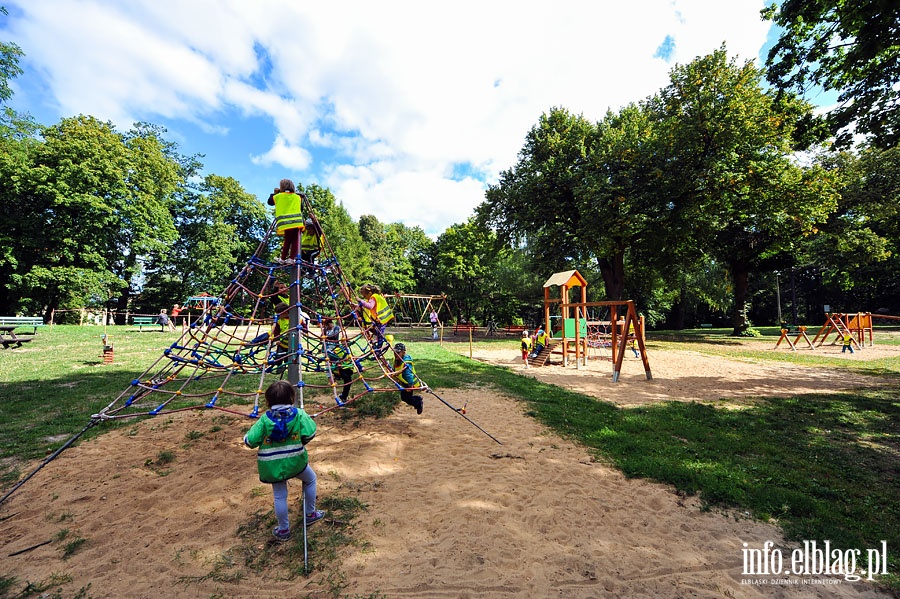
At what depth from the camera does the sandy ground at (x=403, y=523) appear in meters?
2.88

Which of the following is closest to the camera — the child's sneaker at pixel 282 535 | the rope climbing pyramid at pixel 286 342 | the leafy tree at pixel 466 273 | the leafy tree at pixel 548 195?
the child's sneaker at pixel 282 535

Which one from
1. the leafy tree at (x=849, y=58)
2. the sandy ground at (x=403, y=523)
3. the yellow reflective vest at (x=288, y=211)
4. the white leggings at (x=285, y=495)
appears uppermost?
the leafy tree at (x=849, y=58)

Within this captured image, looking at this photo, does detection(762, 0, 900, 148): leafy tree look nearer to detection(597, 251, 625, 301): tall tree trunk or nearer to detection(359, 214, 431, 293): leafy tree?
detection(597, 251, 625, 301): tall tree trunk

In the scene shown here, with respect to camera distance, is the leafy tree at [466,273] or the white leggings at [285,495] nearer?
the white leggings at [285,495]

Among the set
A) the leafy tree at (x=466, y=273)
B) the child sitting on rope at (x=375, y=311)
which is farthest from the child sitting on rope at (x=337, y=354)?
the leafy tree at (x=466, y=273)

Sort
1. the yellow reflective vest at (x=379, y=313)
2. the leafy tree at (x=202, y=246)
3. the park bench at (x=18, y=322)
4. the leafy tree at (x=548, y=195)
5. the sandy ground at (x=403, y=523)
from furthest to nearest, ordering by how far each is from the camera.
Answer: the leafy tree at (x=202, y=246), the leafy tree at (x=548, y=195), the park bench at (x=18, y=322), the yellow reflective vest at (x=379, y=313), the sandy ground at (x=403, y=523)

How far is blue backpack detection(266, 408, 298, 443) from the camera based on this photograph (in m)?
3.23

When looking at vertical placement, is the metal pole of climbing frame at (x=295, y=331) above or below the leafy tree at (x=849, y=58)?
below

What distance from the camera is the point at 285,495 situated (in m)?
3.35

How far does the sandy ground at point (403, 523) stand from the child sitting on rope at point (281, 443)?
0.40 m

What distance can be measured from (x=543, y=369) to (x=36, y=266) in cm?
3235

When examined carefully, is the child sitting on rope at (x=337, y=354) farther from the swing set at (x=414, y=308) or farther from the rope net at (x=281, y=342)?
the swing set at (x=414, y=308)

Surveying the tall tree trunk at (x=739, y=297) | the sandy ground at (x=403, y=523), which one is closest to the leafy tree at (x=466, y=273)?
the tall tree trunk at (x=739, y=297)

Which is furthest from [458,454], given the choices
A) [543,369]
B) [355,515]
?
[543,369]
